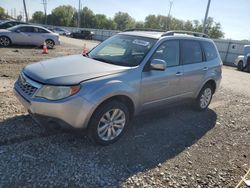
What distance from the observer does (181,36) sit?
16.7ft

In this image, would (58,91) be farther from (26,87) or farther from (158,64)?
(158,64)

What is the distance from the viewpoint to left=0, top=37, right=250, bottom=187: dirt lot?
3.20 m

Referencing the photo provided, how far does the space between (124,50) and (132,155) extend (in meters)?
1.96

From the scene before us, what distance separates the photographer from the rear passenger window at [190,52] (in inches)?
199

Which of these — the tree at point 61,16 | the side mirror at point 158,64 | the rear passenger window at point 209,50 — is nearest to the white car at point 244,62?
the rear passenger window at point 209,50

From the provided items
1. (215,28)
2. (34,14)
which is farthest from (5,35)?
(34,14)

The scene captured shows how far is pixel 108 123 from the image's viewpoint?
390 cm

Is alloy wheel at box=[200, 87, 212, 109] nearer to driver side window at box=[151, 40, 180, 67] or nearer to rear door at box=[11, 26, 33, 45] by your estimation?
driver side window at box=[151, 40, 180, 67]

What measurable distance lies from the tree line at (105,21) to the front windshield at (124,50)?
76.3 metres

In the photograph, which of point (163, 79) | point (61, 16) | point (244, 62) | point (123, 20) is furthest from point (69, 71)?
point (123, 20)

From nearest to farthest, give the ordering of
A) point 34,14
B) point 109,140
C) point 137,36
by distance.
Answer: point 109,140 < point 137,36 < point 34,14

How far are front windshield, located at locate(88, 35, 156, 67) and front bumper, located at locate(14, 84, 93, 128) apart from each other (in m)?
1.16

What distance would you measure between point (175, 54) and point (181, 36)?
0.48m

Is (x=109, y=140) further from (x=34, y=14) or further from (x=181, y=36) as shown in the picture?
(x=34, y=14)
